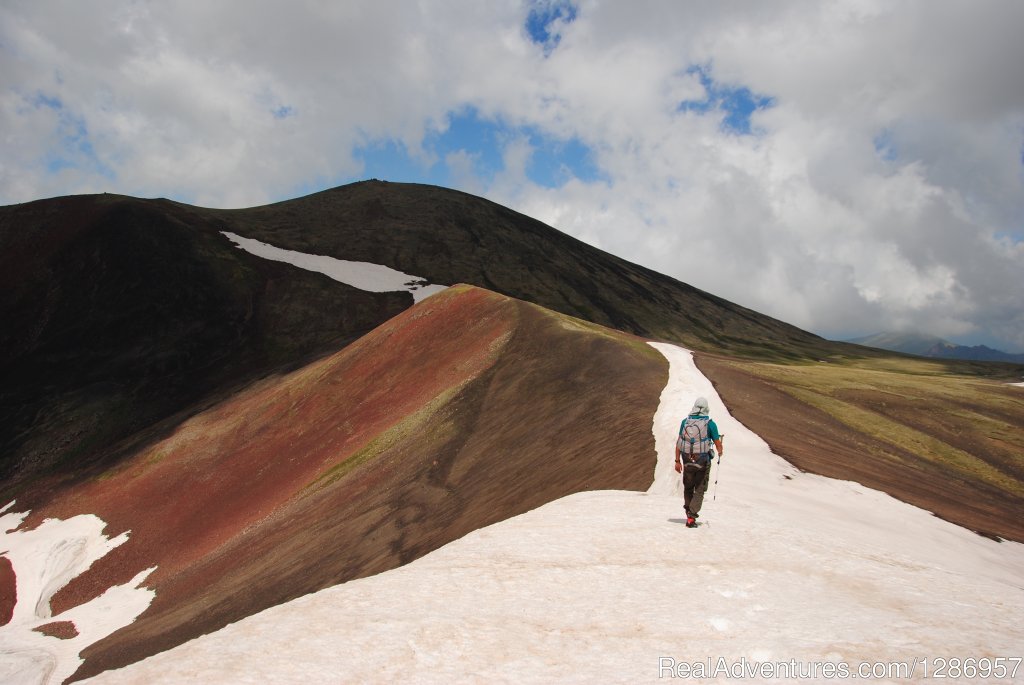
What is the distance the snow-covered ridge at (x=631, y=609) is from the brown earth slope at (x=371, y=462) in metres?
5.89

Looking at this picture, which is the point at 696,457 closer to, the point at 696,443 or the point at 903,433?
the point at 696,443

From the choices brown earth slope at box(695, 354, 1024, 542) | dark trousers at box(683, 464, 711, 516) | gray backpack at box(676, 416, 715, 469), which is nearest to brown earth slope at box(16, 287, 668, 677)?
dark trousers at box(683, 464, 711, 516)

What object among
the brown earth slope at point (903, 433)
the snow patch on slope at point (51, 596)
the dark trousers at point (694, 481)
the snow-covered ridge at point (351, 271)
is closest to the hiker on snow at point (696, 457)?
the dark trousers at point (694, 481)

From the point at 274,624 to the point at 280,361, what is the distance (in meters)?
84.2

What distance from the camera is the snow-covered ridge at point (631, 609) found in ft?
27.1

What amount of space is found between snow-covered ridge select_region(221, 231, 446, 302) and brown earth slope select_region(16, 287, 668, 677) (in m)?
38.7

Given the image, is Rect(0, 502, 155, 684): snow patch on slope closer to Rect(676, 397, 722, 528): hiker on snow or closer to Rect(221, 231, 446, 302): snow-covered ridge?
Rect(676, 397, 722, 528): hiker on snow

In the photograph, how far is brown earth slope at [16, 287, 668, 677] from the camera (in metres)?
25.7

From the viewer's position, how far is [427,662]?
843cm

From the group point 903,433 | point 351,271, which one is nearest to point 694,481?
point 903,433

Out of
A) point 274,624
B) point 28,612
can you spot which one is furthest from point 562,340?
point 28,612

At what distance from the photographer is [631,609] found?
1012cm

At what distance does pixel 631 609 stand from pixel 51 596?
174 feet

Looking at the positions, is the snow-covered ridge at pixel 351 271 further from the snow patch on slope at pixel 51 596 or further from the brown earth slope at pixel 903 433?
the brown earth slope at pixel 903 433
